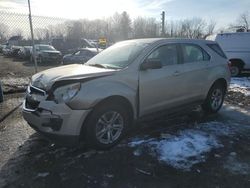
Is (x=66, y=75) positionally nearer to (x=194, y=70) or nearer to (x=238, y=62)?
(x=194, y=70)

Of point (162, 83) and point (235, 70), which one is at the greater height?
point (162, 83)

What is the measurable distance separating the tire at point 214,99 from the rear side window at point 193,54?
0.81 m

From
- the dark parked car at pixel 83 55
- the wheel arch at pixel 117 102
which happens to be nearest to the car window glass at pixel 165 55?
the wheel arch at pixel 117 102

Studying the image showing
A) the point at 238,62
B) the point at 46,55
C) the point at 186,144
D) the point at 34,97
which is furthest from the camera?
the point at 46,55

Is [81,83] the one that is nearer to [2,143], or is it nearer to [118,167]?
[118,167]

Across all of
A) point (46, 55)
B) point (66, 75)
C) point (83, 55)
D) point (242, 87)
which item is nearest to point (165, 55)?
point (66, 75)

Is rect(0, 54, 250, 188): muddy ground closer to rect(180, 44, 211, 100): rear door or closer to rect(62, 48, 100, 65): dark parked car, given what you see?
rect(180, 44, 211, 100): rear door

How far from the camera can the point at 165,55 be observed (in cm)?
534

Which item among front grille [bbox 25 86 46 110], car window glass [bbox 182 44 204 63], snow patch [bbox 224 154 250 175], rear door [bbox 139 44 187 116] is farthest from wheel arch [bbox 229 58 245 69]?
front grille [bbox 25 86 46 110]

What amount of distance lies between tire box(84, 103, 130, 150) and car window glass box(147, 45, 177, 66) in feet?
3.94

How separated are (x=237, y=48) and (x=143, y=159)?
34.6 ft

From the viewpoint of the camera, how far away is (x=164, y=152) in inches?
175

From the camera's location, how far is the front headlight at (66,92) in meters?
4.05

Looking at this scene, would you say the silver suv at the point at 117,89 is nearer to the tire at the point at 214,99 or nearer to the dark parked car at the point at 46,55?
the tire at the point at 214,99
